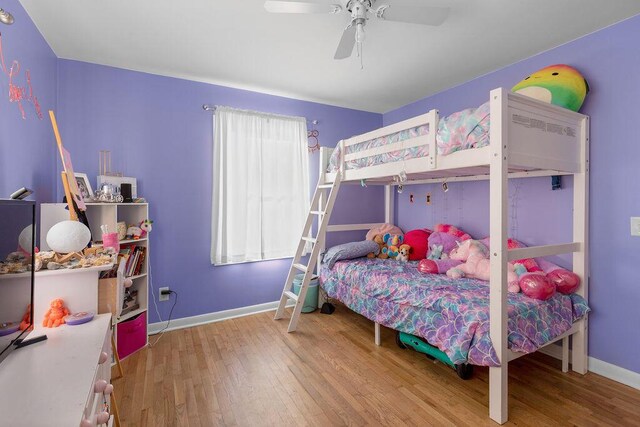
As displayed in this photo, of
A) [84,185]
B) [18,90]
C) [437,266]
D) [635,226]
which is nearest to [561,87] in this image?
[635,226]

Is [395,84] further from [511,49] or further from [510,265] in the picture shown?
[510,265]

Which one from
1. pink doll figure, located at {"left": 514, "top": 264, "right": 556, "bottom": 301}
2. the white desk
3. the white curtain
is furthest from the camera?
the white curtain

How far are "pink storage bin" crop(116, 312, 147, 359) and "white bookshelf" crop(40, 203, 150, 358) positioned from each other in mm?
35

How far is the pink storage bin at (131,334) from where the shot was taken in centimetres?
231

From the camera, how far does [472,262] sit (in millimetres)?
2504

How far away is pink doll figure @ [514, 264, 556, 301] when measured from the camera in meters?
1.89

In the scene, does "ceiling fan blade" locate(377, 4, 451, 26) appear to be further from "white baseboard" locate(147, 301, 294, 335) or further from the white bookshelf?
"white baseboard" locate(147, 301, 294, 335)

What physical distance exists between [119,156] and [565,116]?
345 centimetres

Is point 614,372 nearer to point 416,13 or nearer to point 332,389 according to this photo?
point 332,389

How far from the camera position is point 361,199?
387 centimetres

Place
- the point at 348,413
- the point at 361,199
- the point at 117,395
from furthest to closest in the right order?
1. the point at 361,199
2. the point at 117,395
3. the point at 348,413

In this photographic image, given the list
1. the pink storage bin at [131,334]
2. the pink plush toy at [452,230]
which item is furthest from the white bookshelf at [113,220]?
the pink plush toy at [452,230]

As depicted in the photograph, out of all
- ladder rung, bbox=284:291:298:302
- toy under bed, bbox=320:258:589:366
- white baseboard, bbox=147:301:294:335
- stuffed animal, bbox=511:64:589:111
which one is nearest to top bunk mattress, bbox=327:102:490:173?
stuffed animal, bbox=511:64:589:111

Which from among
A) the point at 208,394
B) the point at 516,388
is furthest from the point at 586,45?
the point at 208,394
